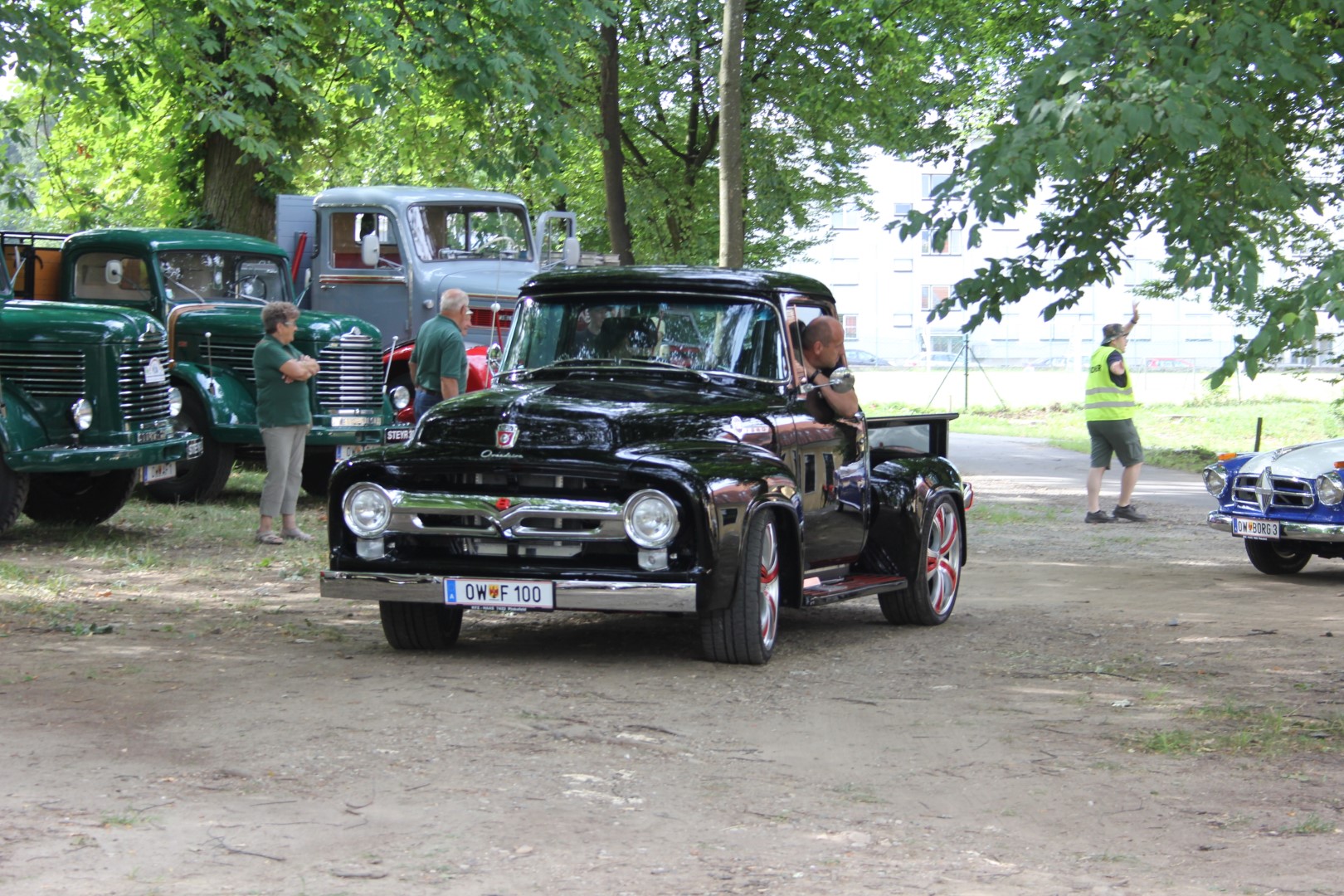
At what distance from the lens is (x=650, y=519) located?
7895 mm

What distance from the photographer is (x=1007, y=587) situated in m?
12.4

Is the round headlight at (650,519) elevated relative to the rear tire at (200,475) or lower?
elevated

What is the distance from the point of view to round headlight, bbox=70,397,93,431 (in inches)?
514

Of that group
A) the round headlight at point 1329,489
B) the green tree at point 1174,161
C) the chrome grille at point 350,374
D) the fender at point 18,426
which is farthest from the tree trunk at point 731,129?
the green tree at point 1174,161

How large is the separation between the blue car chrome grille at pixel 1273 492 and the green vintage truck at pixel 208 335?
25.2ft

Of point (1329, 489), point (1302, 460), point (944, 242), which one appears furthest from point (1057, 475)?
point (944, 242)

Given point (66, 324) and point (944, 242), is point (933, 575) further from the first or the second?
point (66, 324)

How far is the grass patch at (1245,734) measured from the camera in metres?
7.07

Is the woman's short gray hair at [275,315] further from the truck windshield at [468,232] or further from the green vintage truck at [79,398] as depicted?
the truck windshield at [468,232]

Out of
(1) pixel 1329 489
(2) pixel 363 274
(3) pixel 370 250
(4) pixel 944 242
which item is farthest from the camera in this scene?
(2) pixel 363 274

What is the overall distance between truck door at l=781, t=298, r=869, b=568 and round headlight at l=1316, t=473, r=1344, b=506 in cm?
457

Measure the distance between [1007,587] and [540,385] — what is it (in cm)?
464

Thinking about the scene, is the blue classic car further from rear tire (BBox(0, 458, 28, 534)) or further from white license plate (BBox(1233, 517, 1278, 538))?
rear tire (BBox(0, 458, 28, 534))

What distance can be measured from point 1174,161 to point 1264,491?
5.25 m
